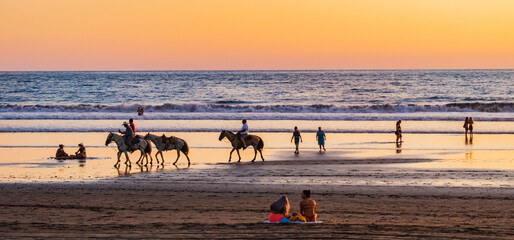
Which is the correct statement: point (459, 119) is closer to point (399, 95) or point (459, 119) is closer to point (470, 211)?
point (470, 211)

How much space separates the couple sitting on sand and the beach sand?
0.26 meters

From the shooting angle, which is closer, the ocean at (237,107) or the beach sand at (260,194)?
the beach sand at (260,194)

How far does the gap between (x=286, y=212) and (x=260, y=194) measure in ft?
13.0

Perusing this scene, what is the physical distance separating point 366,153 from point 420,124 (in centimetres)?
1758

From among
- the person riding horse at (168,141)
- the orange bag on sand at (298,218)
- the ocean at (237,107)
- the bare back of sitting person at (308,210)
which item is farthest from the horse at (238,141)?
the ocean at (237,107)

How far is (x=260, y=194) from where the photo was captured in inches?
663

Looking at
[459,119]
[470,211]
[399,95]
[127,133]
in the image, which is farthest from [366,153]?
[399,95]

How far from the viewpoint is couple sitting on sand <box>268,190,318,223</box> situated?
12797mm

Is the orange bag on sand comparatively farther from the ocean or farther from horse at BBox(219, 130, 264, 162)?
the ocean

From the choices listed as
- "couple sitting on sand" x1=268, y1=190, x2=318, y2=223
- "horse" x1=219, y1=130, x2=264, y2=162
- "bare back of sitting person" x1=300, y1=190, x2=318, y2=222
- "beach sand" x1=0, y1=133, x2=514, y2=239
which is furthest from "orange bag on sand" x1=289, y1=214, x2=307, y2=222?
"horse" x1=219, y1=130, x2=264, y2=162

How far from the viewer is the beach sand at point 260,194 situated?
40.4ft

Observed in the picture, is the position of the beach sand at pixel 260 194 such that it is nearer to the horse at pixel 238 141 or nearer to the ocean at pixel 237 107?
the horse at pixel 238 141

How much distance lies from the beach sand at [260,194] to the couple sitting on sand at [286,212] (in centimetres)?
26

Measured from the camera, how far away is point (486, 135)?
35594 mm
